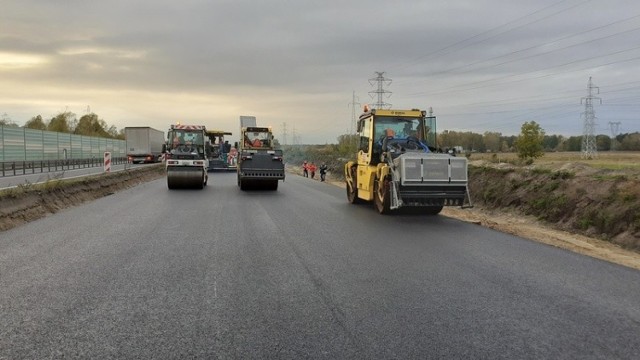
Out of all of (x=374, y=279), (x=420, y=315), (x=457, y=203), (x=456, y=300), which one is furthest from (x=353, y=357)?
(x=457, y=203)

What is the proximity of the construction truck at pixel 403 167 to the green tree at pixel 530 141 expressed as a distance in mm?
37227

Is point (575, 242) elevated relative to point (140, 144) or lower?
lower

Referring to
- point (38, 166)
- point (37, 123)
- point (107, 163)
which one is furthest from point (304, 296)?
point (37, 123)

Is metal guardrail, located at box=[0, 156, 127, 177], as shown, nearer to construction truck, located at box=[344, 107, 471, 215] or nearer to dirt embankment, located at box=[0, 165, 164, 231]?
dirt embankment, located at box=[0, 165, 164, 231]

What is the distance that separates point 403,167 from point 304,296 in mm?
7986

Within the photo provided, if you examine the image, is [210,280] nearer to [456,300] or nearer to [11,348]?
[11,348]

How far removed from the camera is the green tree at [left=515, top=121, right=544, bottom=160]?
51.3 metres

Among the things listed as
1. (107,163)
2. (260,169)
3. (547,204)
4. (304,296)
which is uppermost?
(107,163)

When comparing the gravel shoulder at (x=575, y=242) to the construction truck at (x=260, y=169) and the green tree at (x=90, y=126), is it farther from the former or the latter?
the green tree at (x=90, y=126)

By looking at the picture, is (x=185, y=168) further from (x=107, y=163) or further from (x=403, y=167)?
(x=403, y=167)

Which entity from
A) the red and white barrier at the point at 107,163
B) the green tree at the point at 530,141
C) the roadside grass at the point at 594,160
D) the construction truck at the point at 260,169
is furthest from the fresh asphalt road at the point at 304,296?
the green tree at the point at 530,141

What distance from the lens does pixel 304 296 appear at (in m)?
6.08

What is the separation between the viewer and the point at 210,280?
6.80 meters

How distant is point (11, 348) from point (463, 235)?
893 centimetres
